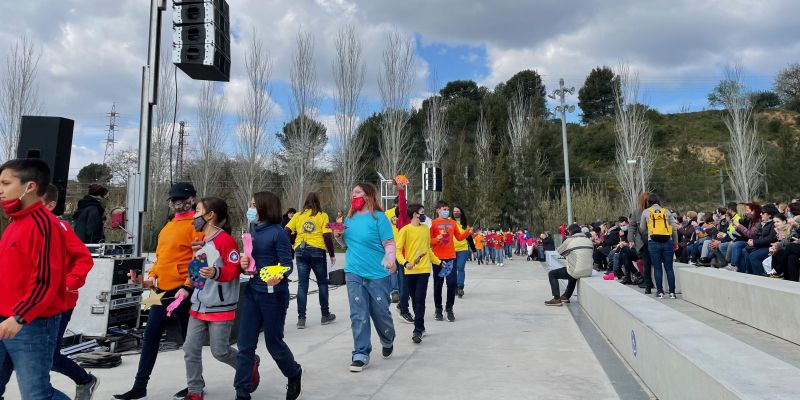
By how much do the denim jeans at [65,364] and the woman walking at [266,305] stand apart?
3.49 feet

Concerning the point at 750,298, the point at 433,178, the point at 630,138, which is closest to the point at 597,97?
the point at 630,138

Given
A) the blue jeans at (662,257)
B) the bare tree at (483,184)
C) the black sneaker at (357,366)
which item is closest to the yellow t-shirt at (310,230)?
the black sneaker at (357,366)

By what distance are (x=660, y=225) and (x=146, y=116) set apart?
25.9 feet

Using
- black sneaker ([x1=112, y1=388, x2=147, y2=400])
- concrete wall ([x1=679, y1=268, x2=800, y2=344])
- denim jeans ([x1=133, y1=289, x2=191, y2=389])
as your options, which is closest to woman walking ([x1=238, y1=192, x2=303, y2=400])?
denim jeans ([x1=133, y1=289, x2=191, y2=389])

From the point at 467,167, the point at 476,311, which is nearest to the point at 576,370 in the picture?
the point at 476,311

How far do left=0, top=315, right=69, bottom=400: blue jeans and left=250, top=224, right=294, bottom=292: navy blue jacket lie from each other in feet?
4.72

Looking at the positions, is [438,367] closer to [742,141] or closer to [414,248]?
[414,248]

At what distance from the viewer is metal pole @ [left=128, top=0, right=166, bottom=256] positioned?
21.6ft

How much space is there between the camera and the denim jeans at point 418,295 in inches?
251

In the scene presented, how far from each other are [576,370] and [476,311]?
3758mm

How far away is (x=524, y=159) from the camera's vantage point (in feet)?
131

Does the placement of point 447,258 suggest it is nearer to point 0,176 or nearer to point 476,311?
point 476,311

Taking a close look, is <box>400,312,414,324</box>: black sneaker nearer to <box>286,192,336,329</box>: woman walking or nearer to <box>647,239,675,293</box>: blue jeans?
<box>286,192,336,329</box>: woman walking

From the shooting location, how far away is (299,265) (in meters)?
7.73
